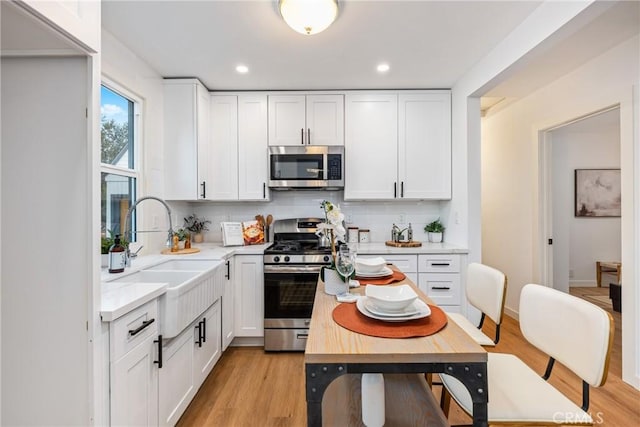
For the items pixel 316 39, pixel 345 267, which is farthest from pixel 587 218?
pixel 345 267

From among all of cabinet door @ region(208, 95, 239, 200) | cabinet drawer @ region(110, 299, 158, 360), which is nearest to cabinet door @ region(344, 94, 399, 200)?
cabinet door @ region(208, 95, 239, 200)

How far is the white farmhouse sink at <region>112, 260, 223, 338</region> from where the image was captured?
1.53m

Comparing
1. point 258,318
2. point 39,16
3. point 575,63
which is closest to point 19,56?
point 39,16

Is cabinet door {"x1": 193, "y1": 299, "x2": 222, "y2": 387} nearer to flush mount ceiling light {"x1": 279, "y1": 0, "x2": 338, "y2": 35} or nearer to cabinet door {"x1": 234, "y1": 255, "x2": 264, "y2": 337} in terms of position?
cabinet door {"x1": 234, "y1": 255, "x2": 264, "y2": 337}

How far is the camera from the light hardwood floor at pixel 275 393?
1.82 meters

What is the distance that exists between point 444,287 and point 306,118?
2191mm

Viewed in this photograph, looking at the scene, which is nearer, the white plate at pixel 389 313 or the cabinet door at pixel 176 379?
the white plate at pixel 389 313

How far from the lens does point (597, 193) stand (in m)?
4.64

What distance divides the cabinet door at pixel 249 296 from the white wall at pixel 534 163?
9.45 ft

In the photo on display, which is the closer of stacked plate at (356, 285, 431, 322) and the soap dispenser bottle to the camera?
stacked plate at (356, 285, 431, 322)

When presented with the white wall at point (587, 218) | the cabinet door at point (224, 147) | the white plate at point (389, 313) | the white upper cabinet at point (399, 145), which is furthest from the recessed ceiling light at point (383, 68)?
the white wall at point (587, 218)

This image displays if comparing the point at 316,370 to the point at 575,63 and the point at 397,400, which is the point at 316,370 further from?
the point at 575,63

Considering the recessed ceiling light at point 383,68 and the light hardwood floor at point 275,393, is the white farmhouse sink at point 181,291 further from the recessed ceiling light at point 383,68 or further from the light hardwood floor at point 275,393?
the recessed ceiling light at point 383,68

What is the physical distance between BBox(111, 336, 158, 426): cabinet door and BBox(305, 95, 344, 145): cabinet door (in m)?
2.34
